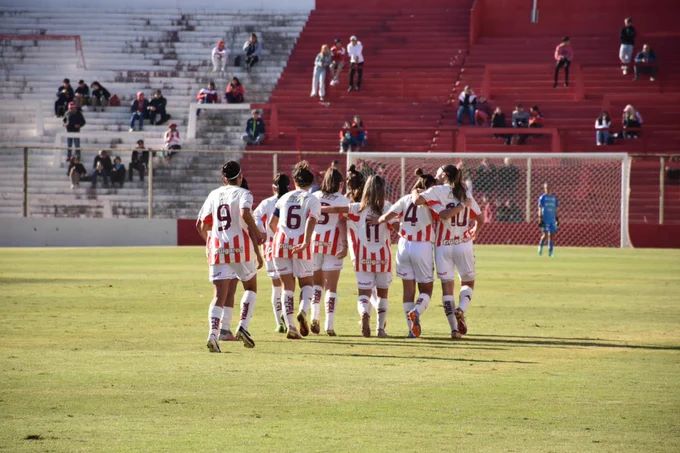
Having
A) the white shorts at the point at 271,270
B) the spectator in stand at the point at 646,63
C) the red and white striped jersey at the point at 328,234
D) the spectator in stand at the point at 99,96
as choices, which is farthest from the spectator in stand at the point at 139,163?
the red and white striped jersey at the point at 328,234

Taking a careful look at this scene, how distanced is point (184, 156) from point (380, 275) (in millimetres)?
30513

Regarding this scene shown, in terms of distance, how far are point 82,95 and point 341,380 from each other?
40863mm

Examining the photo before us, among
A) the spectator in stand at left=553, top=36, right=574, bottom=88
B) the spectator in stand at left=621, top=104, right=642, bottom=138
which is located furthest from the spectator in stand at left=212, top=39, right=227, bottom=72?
the spectator in stand at left=621, top=104, right=642, bottom=138

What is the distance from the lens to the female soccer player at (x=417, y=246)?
1580cm

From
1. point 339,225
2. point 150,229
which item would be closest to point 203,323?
point 339,225

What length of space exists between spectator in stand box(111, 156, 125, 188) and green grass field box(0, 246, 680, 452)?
22111 mm

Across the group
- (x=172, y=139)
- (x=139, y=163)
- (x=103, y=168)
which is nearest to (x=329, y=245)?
(x=139, y=163)

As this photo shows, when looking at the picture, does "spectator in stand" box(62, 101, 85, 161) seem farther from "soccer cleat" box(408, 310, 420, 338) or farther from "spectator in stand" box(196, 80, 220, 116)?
"soccer cleat" box(408, 310, 420, 338)

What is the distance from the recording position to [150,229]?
139 feet

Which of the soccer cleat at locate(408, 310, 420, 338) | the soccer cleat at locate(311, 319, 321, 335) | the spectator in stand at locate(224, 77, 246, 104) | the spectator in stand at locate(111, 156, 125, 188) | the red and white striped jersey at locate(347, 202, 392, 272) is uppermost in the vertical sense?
the spectator in stand at locate(224, 77, 246, 104)

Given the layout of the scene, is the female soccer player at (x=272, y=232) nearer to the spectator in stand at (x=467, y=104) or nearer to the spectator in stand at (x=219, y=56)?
the spectator in stand at (x=467, y=104)

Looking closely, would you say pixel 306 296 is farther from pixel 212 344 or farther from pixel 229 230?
pixel 212 344

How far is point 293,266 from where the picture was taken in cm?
1588

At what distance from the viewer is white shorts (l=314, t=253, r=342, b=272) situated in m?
16.4
